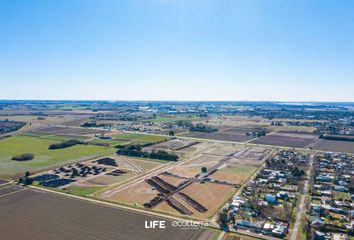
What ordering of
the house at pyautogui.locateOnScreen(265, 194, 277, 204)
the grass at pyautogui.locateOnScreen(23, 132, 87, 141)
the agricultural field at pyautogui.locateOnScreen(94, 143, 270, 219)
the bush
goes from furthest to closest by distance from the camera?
1. the grass at pyautogui.locateOnScreen(23, 132, 87, 141)
2. the bush
3. the house at pyautogui.locateOnScreen(265, 194, 277, 204)
4. the agricultural field at pyautogui.locateOnScreen(94, 143, 270, 219)

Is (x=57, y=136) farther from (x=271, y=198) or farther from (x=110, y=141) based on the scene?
(x=271, y=198)

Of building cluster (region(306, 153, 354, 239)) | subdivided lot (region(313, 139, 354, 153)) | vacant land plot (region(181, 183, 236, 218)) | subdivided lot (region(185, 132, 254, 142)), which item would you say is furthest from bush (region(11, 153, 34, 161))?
subdivided lot (region(313, 139, 354, 153))

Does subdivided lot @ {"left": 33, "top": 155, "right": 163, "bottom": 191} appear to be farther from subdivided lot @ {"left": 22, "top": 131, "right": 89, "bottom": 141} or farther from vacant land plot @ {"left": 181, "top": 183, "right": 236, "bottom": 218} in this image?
subdivided lot @ {"left": 22, "top": 131, "right": 89, "bottom": 141}

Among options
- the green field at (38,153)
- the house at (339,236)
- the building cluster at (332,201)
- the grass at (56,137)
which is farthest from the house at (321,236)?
the grass at (56,137)

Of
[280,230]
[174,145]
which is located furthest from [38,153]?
[280,230]

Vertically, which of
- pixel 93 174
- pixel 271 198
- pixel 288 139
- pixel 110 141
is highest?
pixel 288 139

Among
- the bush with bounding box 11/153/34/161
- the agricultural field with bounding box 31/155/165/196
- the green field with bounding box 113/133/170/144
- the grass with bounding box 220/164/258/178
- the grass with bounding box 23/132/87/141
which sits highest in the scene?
the green field with bounding box 113/133/170/144
